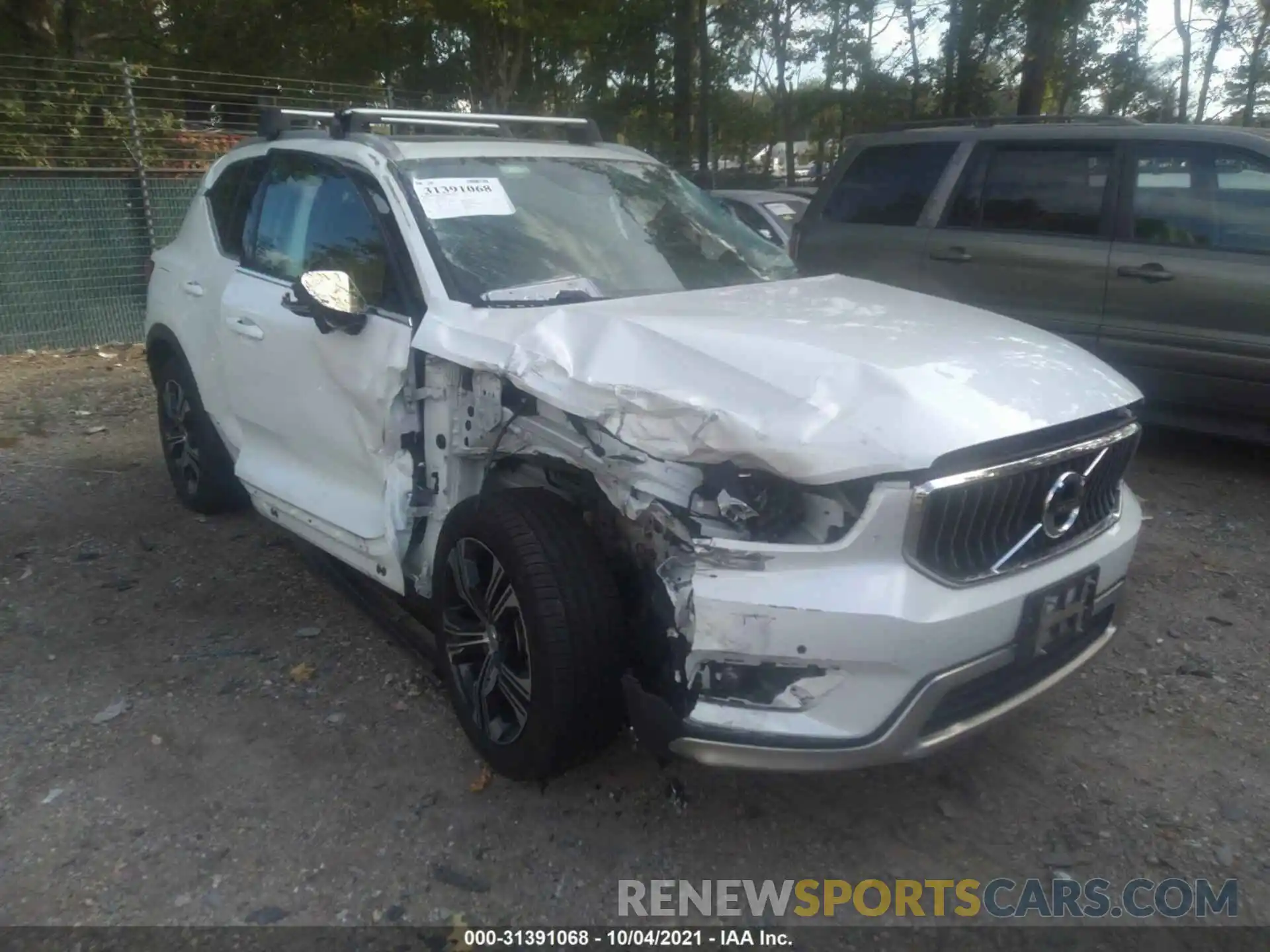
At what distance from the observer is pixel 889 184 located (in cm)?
694

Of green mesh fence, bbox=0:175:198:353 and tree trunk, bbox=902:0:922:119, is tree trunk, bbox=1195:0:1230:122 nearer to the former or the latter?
tree trunk, bbox=902:0:922:119

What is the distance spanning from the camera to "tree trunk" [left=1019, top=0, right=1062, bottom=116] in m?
12.5

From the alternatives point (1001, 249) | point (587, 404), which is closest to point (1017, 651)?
point (587, 404)

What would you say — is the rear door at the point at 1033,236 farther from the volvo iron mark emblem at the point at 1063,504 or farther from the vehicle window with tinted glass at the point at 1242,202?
the volvo iron mark emblem at the point at 1063,504

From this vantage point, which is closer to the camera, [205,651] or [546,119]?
[205,651]

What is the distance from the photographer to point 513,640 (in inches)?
120

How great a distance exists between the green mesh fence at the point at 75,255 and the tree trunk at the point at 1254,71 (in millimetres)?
18695

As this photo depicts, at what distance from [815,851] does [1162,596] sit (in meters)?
2.36

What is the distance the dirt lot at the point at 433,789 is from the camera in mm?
2818

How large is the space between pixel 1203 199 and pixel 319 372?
15.2 feet

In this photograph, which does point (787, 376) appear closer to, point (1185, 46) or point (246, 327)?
point (246, 327)

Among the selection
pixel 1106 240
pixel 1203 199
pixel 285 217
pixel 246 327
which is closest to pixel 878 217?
pixel 1106 240

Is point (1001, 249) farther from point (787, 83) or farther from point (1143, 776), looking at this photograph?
point (787, 83)

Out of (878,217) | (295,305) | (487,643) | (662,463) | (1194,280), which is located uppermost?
(878,217)
